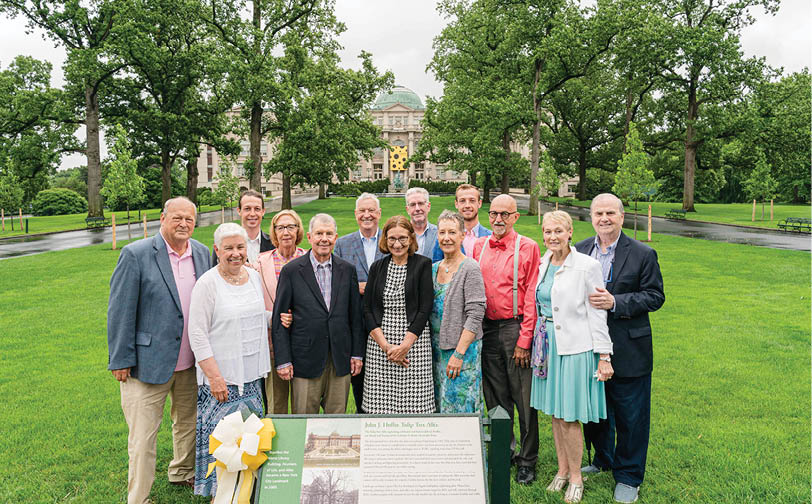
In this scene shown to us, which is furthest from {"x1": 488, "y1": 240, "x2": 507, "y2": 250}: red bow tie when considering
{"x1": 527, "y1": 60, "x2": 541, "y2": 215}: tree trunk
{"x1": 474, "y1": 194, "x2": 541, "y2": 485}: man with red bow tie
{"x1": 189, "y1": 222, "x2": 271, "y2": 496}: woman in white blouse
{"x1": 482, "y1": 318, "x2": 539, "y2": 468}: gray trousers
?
{"x1": 527, "y1": 60, "x2": 541, "y2": 215}: tree trunk

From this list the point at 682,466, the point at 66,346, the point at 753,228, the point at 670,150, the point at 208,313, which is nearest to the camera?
the point at 208,313

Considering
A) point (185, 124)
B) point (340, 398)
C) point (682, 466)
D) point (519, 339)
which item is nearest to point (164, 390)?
point (340, 398)

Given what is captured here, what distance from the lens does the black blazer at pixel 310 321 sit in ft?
13.1

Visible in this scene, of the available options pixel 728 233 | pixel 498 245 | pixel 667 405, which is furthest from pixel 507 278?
pixel 728 233

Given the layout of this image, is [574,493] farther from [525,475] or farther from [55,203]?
[55,203]

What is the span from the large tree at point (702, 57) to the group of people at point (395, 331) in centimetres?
3289

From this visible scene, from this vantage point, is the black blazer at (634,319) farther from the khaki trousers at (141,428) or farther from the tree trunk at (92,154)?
the tree trunk at (92,154)

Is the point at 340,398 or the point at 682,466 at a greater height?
the point at 340,398

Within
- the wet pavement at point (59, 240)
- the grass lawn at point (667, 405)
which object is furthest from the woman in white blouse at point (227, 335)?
the wet pavement at point (59, 240)

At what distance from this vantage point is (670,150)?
45000mm

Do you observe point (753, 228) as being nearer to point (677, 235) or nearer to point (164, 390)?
point (677, 235)

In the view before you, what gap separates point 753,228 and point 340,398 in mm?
28828

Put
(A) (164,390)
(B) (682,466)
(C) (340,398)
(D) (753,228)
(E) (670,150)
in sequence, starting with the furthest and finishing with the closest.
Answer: (E) (670,150)
(D) (753,228)
(B) (682,466)
(C) (340,398)
(A) (164,390)

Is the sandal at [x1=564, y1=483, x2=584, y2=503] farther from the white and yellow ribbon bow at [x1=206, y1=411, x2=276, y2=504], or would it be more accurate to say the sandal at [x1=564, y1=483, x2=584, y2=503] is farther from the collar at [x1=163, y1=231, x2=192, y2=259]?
the collar at [x1=163, y1=231, x2=192, y2=259]
